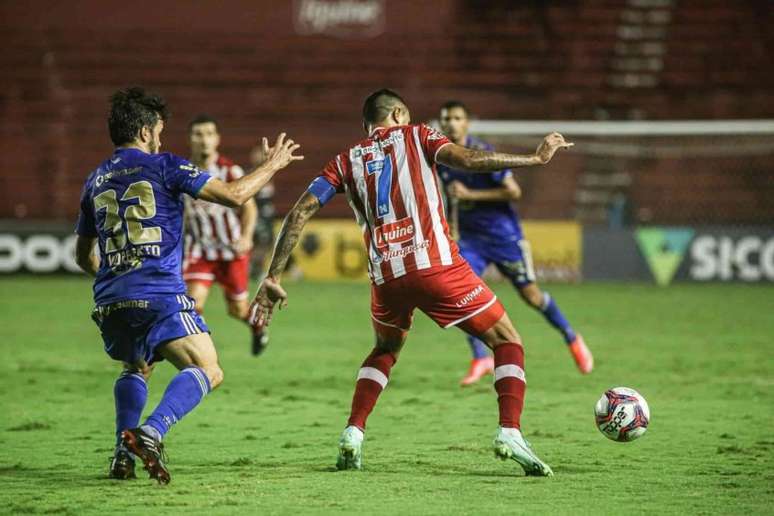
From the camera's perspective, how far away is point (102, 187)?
21.0ft

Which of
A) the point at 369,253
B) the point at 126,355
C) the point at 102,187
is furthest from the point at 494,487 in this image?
the point at 102,187

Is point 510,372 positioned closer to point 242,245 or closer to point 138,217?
point 138,217

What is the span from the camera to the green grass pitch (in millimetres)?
5898

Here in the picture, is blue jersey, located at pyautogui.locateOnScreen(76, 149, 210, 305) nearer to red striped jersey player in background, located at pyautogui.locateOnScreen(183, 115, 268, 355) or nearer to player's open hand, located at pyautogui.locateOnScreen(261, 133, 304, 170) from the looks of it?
player's open hand, located at pyautogui.locateOnScreen(261, 133, 304, 170)

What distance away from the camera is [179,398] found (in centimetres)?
626

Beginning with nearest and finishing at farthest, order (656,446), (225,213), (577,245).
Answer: (656,446) → (225,213) → (577,245)

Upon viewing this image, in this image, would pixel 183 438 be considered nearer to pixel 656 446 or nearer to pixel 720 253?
pixel 656 446

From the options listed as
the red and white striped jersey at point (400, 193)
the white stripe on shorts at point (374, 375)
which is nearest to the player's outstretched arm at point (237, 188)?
the red and white striped jersey at point (400, 193)

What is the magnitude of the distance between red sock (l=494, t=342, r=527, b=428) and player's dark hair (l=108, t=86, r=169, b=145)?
2288 mm

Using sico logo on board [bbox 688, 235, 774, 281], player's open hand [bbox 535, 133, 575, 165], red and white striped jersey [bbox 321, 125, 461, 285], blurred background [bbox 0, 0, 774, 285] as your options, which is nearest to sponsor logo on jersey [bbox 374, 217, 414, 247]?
red and white striped jersey [bbox 321, 125, 461, 285]

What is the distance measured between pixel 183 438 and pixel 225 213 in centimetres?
395

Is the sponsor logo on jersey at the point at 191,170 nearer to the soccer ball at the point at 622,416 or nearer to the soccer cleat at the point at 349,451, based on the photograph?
the soccer cleat at the point at 349,451

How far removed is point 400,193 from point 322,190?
1.39 ft

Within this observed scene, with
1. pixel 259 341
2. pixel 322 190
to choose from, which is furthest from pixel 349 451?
pixel 259 341
